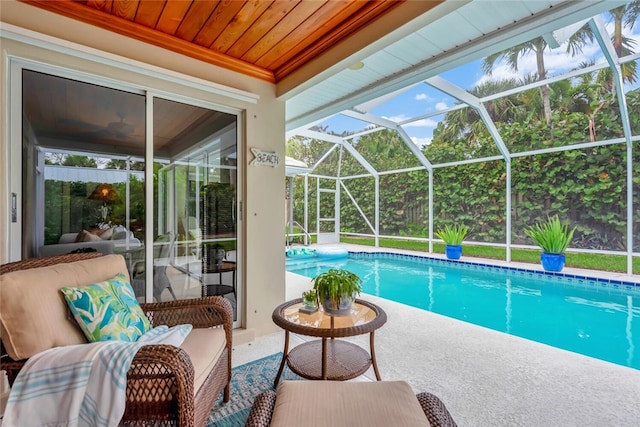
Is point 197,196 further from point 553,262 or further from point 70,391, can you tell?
point 553,262

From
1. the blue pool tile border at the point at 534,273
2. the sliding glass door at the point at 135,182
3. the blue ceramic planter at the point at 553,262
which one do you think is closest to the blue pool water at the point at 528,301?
the blue pool tile border at the point at 534,273

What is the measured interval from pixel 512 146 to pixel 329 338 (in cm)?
773

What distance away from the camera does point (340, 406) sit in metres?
1.24

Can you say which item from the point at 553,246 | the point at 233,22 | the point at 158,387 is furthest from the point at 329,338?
the point at 553,246

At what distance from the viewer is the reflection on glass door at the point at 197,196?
279 centimetres

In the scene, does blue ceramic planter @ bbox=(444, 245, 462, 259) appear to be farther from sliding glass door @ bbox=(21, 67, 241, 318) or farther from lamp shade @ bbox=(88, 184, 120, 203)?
lamp shade @ bbox=(88, 184, 120, 203)

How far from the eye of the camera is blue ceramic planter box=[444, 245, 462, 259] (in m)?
7.50

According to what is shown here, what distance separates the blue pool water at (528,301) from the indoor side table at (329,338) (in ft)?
7.63

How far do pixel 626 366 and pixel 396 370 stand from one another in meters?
2.09

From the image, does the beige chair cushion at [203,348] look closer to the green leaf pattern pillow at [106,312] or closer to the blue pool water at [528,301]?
the green leaf pattern pillow at [106,312]

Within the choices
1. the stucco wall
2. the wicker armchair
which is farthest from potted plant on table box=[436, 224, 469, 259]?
the wicker armchair

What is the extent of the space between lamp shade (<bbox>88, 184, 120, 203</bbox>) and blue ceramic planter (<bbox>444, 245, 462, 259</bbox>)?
23.4 ft

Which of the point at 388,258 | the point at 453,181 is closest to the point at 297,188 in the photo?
the point at 388,258

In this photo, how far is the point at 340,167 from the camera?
11.1 m
